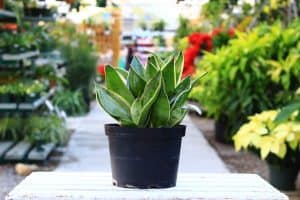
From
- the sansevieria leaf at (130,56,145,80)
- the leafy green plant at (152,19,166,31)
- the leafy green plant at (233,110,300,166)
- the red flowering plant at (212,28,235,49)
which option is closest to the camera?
the sansevieria leaf at (130,56,145,80)

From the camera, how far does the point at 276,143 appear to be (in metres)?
4.70

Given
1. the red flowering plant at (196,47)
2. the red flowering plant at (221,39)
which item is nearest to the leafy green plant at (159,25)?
the red flowering plant at (196,47)

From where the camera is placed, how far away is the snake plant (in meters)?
2.27

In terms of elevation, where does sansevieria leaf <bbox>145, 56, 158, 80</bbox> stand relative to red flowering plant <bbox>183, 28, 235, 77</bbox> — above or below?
above

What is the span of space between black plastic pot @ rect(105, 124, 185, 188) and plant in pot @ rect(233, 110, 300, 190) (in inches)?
82.1

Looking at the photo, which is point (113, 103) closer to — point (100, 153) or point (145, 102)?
point (145, 102)

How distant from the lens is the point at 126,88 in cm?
232

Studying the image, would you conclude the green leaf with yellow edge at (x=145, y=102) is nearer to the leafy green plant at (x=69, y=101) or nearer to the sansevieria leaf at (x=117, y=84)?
the sansevieria leaf at (x=117, y=84)

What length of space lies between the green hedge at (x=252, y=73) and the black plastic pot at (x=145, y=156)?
4.45 meters

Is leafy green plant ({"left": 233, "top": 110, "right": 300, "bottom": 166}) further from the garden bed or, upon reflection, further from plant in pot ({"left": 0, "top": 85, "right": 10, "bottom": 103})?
plant in pot ({"left": 0, "top": 85, "right": 10, "bottom": 103})

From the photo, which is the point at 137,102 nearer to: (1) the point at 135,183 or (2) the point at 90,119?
(1) the point at 135,183

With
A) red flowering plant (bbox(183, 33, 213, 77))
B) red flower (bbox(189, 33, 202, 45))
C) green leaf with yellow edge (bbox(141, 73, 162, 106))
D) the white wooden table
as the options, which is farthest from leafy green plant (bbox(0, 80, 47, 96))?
green leaf with yellow edge (bbox(141, 73, 162, 106))

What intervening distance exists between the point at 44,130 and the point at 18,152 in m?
0.59

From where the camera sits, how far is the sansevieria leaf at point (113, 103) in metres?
2.31
